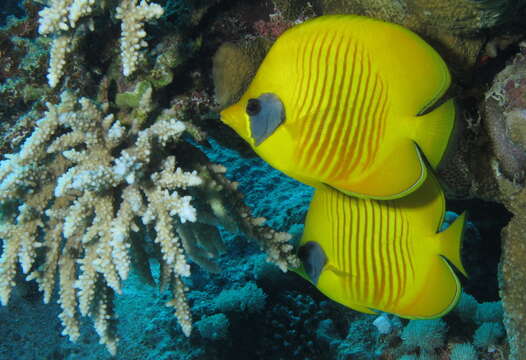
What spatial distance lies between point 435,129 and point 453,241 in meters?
0.56

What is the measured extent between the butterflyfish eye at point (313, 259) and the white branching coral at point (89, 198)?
1.61 feet

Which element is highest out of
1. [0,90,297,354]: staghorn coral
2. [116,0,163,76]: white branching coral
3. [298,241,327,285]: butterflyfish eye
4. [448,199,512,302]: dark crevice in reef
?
[116,0,163,76]: white branching coral

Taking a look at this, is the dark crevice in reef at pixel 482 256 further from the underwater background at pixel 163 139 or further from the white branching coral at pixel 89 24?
the white branching coral at pixel 89 24

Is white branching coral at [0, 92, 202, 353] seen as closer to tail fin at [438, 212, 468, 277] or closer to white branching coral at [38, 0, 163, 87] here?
white branching coral at [38, 0, 163, 87]

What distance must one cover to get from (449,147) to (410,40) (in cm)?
34

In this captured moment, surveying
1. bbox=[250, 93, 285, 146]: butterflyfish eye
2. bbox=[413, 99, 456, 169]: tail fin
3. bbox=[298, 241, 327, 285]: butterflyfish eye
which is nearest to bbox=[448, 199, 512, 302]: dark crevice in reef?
bbox=[298, 241, 327, 285]: butterflyfish eye

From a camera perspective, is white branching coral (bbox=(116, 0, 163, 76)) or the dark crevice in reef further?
the dark crevice in reef

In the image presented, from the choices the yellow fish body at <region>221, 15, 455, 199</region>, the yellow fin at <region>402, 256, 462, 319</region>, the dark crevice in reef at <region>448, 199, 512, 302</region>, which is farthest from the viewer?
the dark crevice in reef at <region>448, 199, 512, 302</region>

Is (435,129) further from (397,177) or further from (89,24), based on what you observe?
(89,24)

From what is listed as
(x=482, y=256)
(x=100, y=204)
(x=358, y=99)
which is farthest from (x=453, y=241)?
(x=482, y=256)

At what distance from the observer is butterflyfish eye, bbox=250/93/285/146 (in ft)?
3.80

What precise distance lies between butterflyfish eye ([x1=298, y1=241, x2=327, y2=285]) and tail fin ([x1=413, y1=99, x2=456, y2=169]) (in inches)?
25.3

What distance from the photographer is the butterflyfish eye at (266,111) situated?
1.16m

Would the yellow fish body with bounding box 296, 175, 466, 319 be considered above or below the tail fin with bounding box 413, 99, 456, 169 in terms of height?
below
